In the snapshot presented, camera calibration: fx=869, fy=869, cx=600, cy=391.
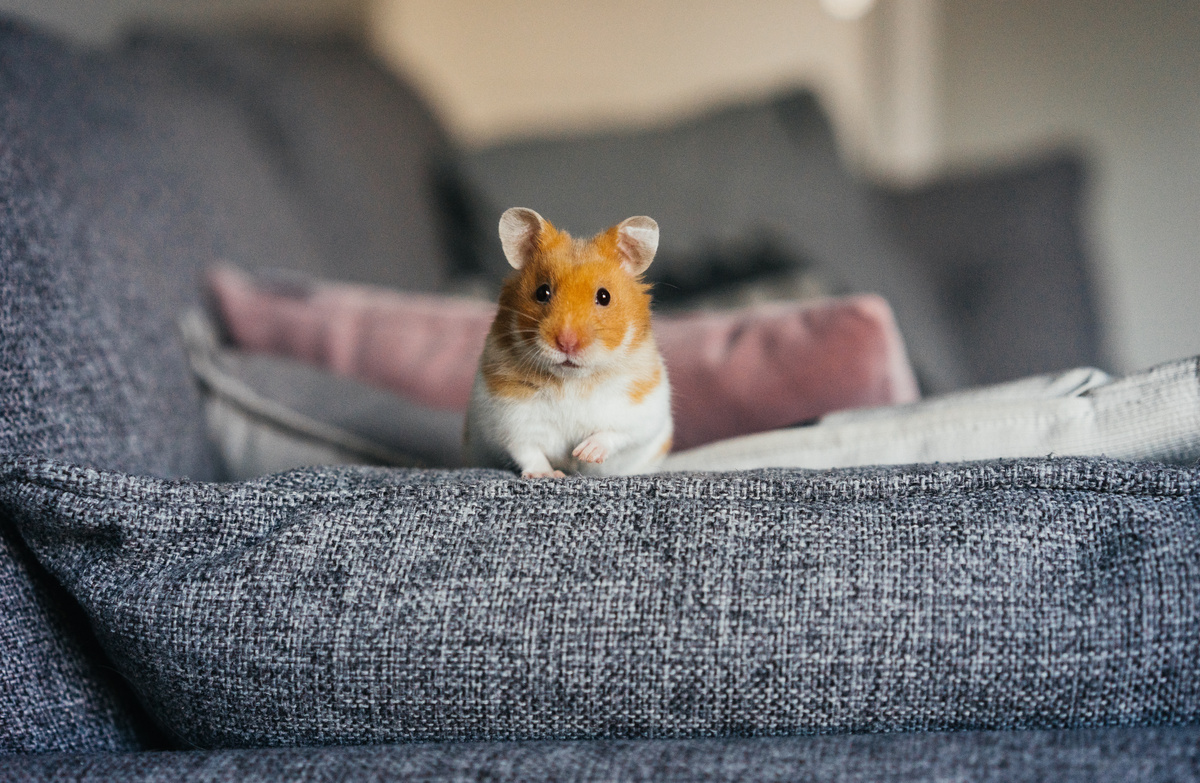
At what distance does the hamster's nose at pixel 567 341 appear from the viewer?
0.60 meters

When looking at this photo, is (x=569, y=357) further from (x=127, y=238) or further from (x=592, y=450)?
(x=127, y=238)

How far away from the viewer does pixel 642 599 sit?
1.65ft

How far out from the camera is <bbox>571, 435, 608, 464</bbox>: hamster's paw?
2.07 feet

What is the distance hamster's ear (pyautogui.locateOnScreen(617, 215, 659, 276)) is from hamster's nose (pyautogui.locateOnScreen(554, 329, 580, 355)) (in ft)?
0.25

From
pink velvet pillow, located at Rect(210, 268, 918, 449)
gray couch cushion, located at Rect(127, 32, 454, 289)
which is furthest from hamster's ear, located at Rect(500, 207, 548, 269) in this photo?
gray couch cushion, located at Rect(127, 32, 454, 289)

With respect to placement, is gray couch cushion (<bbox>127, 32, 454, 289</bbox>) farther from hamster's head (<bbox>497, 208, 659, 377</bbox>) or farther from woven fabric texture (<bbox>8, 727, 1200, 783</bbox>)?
woven fabric texture (<bbox>8, 727, 1200, 783</bbox>)

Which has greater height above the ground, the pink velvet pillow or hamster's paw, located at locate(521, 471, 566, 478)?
the pink velvet pillow

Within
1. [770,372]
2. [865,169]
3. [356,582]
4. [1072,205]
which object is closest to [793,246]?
[770,372]

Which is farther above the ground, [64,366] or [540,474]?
[64,366]

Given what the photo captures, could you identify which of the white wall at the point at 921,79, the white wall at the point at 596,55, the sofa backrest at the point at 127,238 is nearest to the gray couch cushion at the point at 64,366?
the sofa backrest at the point at 127,238

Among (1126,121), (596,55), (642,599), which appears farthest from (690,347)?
(1126,121)

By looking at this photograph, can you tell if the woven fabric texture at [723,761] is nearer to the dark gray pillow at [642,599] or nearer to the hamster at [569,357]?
the dark gray pillow at [642,599]

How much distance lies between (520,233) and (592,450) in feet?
0.54

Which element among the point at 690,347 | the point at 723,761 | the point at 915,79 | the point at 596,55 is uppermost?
the point at 915,79
